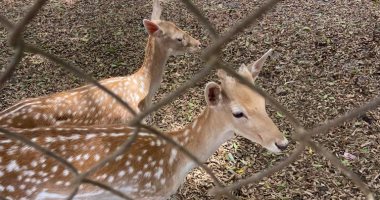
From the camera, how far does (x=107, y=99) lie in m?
2.54

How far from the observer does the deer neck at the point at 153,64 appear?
270 centimetres

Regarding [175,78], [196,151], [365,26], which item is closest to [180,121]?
[175,78]

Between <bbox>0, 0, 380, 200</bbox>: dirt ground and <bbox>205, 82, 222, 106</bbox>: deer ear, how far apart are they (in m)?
0.66

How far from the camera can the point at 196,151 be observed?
2.14m

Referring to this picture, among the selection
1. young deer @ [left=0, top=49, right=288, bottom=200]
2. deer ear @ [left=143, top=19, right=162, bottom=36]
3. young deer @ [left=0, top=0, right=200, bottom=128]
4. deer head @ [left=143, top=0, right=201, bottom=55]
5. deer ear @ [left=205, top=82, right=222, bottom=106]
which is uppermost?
deer head @ [left=143, top=0, right=201, bottom=55]

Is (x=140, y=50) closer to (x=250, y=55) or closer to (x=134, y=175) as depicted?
(x=250, y=55)

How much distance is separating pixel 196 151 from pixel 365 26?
5.91ft

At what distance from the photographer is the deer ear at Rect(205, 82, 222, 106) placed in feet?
6.43

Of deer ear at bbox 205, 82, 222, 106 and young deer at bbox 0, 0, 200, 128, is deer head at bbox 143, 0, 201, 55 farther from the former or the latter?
deer ear at bbox 205, 82, 222, 106

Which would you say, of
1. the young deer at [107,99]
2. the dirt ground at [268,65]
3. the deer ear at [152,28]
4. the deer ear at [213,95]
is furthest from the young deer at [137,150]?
the deer ear at [152,28]

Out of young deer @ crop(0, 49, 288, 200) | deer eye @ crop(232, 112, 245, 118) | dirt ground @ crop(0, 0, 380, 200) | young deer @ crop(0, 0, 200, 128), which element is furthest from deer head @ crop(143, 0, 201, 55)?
deer eye @ crop(232, 112, 245, 118)

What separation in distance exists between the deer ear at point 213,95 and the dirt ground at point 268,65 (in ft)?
2.18

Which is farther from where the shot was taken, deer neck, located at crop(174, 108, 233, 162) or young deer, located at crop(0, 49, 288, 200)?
deer neck, located at crop(174, 108, 233, 162)

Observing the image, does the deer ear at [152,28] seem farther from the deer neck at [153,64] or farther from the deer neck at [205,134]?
the deer neck at [205,134]
